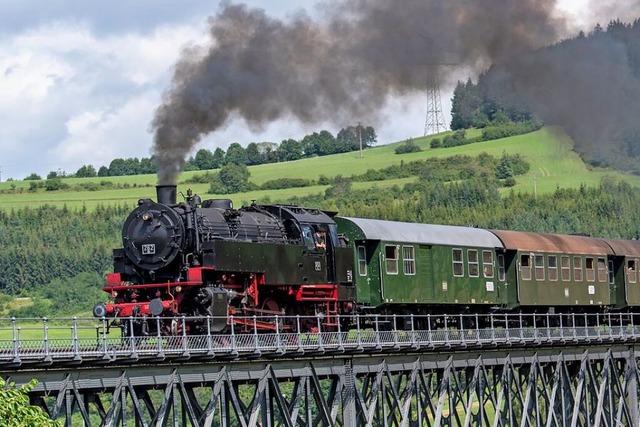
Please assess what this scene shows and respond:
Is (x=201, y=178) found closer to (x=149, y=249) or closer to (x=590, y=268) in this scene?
(x=590, y=268)

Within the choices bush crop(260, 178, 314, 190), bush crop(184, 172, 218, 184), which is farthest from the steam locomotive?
bush crop(260, 178, 314, 190)

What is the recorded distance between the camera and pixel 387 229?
45.6 meters

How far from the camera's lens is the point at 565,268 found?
5362 cm

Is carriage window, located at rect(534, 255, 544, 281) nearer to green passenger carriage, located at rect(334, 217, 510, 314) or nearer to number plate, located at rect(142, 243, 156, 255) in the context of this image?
green passenger carriage, located at rect(334, 217, 510, 314)

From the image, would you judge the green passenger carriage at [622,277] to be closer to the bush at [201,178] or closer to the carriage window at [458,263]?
the carriage window at [458,263]

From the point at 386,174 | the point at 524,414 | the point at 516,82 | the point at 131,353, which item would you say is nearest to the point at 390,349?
the point at 524,414

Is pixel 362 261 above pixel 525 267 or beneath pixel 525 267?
above

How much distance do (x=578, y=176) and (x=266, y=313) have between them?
139 m

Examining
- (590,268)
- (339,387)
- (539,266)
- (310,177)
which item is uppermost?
(310,177)

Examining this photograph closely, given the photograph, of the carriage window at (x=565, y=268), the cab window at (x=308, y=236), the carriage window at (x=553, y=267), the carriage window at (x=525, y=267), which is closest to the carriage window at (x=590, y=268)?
the carriage window at (x=565, y=268)

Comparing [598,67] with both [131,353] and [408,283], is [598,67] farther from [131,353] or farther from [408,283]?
[131,353]

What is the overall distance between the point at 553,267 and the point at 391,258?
35.0 feet

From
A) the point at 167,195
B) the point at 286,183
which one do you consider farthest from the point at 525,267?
the point at 286,183

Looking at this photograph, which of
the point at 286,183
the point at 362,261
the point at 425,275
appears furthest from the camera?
A: the point at 286,183
